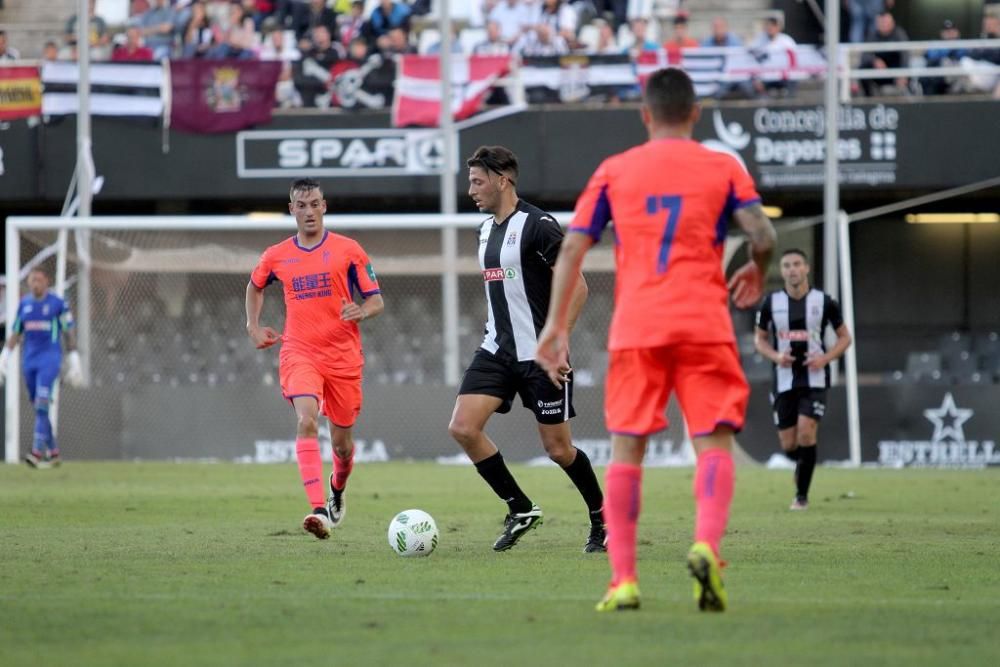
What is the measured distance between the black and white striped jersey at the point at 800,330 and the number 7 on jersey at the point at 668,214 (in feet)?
25.6

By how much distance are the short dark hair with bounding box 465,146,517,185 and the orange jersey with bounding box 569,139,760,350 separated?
284cm

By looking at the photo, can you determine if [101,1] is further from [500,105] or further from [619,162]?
[619,162]

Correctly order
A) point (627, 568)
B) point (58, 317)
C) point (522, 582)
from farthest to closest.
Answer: point (58, 317) < point (522, 582) < point (627, 568)

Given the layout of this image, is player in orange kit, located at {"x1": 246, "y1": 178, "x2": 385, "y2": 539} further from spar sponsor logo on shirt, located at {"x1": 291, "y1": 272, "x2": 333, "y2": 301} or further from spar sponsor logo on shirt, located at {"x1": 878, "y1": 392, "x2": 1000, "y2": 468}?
spar sponsor logo on shirt, located at {"x1": 878, "y1": 392, "x2": 1000, "y2": 468}

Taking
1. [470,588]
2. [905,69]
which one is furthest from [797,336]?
[905,69]

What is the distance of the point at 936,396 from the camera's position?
21.2m

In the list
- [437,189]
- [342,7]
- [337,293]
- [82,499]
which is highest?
[342,7]

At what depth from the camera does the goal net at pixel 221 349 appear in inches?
835

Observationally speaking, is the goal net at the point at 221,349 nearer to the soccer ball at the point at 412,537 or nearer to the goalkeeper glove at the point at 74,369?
the goalkeeper glove at the point at 74,369

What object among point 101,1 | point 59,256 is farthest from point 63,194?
point 101,1

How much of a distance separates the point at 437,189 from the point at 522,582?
17210mm

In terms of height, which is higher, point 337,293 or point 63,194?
point 63,194

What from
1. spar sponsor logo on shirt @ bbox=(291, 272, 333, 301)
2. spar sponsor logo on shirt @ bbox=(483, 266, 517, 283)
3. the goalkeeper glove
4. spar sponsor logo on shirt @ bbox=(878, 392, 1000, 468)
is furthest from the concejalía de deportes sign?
spar sponsor logo on shirt @ bbox=(483, 266, 517, 283)

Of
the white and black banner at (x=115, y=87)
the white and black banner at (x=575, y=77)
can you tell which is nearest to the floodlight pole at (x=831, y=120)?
the white and black banner at (x=575, y=77)
